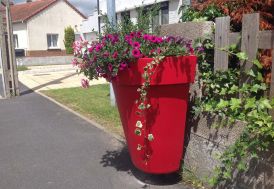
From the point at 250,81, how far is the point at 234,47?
Result: 35 centimetres

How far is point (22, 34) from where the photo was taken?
98.9ft

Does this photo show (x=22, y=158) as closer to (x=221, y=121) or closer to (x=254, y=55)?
(x=221, y=121)

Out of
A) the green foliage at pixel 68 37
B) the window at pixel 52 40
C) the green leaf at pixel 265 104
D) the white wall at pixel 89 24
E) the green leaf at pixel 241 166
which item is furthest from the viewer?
the window at pixel 52 40

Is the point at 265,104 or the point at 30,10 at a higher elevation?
the point at 30,10

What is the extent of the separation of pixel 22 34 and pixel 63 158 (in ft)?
90.6

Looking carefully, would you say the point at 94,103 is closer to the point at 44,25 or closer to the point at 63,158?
the point at 63,158

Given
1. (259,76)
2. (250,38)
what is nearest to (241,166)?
(259,76)

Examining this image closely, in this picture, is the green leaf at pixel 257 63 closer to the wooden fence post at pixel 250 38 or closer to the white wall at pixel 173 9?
the wooden fence post at pixel 250 38

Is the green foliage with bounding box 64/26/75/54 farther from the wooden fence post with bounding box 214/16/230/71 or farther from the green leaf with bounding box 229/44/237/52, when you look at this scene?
the green leaf with bounding box 229/44/237/52

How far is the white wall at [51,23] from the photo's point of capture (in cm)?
3003

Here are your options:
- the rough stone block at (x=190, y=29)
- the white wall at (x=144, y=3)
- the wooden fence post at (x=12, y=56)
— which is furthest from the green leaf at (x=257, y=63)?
the wooden fence post at (x=12, y=56)

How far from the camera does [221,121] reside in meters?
3.15

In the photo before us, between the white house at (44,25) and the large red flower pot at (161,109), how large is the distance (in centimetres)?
2725

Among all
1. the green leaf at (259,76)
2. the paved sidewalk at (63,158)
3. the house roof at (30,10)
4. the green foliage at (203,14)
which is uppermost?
the house roof at (30,10)
